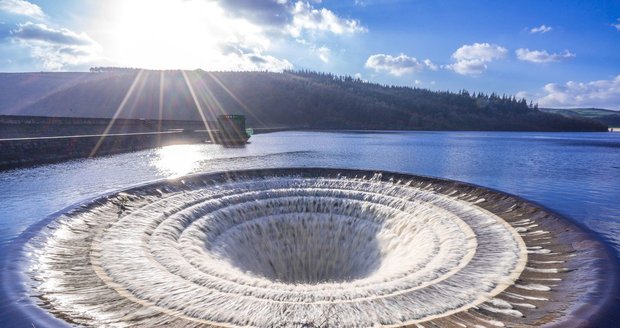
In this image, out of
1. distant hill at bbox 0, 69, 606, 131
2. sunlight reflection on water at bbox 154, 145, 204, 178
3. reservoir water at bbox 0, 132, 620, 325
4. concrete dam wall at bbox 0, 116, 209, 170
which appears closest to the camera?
reservoir water at bbox 0, 132, 620, 325

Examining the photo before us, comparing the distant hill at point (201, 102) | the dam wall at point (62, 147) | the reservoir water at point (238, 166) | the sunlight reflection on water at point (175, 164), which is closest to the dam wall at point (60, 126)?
the dam wall at point (62, 147)

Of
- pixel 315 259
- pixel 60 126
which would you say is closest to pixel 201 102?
pixel 60 126

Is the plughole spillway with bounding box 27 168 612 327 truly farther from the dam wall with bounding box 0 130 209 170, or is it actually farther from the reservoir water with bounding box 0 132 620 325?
the dam wall with bounding box 0 130 209 170

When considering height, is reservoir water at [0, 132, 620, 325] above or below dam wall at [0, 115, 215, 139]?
below

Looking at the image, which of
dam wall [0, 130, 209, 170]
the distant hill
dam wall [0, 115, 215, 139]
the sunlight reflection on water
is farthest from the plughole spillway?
the distant hill

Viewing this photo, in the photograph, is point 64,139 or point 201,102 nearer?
point 64,139

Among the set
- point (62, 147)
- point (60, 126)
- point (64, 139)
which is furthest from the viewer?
point (60, 126)

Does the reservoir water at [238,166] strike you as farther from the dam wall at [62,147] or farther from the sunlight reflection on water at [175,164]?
the dam wall at [62,147]

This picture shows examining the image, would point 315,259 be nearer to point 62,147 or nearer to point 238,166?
point 238,166
